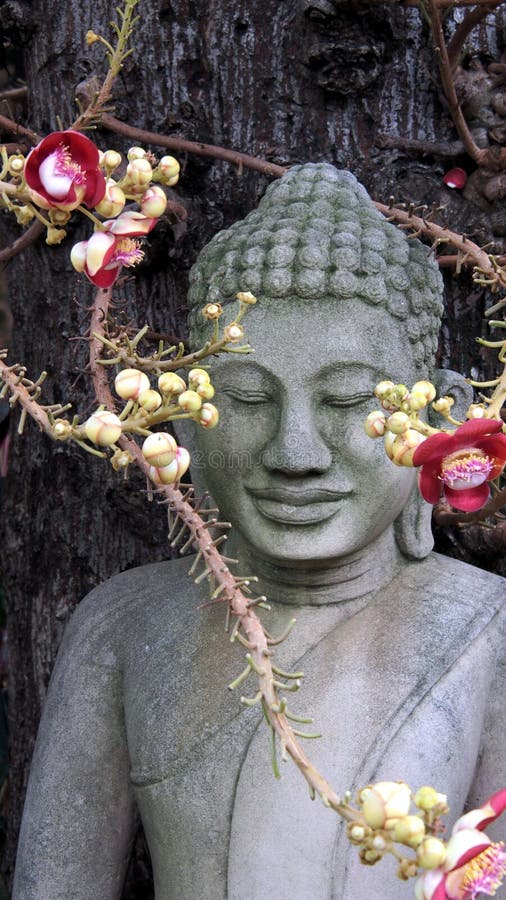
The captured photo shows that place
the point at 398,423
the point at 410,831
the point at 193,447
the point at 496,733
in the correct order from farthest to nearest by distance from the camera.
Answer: the point at 193,447 → the point at 496,733 → the point at 398,423 → the point at 410,831

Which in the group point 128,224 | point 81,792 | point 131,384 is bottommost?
point 81,792

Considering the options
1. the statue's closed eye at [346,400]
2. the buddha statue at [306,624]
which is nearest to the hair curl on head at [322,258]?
the buddha statue at [306,624]

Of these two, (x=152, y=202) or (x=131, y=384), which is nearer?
(x=131, y=384)

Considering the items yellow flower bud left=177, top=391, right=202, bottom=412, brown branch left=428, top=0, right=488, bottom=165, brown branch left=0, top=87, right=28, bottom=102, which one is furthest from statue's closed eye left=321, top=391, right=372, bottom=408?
brown branch left=0, top=87, right=28, bottom=102

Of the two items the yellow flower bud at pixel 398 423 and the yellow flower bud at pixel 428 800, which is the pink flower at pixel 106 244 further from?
the yellow flower bud at pixel 428 800

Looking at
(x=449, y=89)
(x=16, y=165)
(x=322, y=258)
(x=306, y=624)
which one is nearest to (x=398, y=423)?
(x=16, y=165)

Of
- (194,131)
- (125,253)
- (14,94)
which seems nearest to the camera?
(125,253)

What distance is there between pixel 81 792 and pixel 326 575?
49 centimetres

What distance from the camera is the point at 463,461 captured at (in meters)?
1.05

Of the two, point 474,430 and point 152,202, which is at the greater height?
point 152,202

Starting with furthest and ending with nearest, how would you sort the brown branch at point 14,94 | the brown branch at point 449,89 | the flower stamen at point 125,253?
the brown branch at point 14,94
the brown branch at point 449,89
the flower stamen at point 125,253

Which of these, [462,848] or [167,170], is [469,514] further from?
[462,848]

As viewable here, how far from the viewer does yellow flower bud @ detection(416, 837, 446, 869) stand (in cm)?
85

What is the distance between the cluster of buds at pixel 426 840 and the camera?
854 mm
